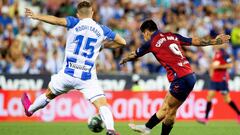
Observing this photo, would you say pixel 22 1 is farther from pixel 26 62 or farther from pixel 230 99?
pixel 230 99

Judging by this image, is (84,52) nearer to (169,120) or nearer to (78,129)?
(169,120)

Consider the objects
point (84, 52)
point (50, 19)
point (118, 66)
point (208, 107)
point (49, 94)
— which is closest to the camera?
point (50, 19)

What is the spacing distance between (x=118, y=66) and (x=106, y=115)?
10.6 m

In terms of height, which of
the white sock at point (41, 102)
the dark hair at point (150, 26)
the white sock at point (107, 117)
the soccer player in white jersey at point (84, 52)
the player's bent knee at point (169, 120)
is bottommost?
the player's bent knee at point (169, 120)

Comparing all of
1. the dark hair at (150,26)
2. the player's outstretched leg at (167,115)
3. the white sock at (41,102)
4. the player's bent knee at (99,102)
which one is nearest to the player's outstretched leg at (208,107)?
the player's outstretched leg at (167,115)

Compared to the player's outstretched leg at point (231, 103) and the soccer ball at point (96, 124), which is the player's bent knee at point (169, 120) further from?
the player's outstretched leg at point (231, 103)

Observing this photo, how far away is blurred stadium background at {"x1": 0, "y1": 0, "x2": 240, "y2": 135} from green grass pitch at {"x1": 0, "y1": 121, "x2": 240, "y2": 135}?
0.07ft

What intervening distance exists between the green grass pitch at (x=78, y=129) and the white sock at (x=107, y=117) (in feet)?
10.9

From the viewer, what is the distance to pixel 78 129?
52.7 ft

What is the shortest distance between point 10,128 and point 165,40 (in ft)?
16.7

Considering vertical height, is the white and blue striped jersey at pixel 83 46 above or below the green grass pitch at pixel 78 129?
above

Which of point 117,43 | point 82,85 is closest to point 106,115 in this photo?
point 82,85

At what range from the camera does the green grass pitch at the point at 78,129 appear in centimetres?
1495

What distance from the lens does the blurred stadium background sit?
19.1 meters
